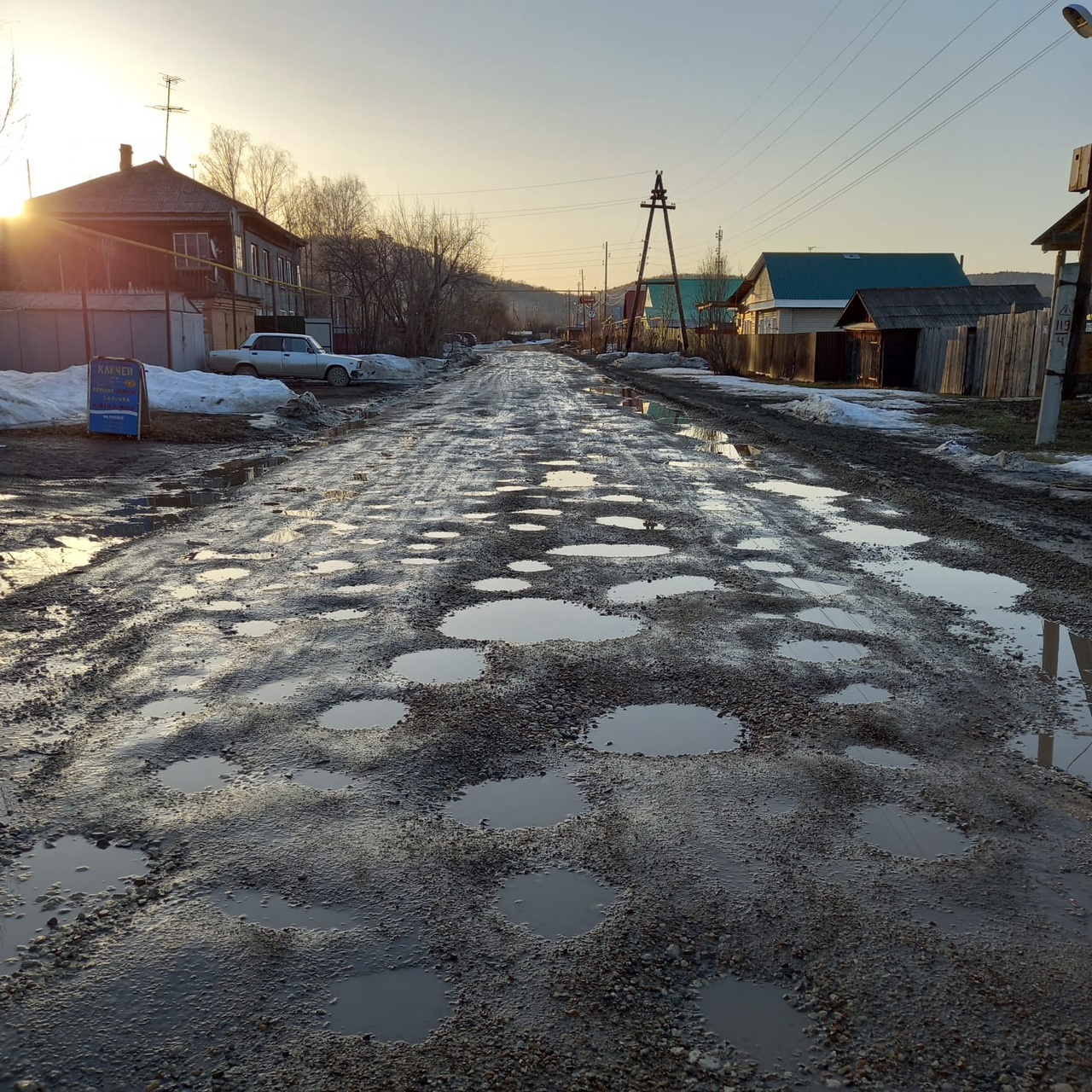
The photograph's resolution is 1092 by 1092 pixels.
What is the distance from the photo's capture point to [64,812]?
3.16 metres

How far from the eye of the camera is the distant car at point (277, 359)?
30.0 meters

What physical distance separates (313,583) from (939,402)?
20359 millimetres

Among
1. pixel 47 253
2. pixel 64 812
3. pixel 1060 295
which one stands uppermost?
pixel 47 253

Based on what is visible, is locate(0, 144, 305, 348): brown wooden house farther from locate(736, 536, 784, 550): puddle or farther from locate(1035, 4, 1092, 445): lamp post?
locate(736, 536, 784, 550): puddle

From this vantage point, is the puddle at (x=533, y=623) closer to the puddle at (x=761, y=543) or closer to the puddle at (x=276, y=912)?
the puddle at (x=761, y=543)

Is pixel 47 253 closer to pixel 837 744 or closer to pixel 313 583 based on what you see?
pixel 313 583

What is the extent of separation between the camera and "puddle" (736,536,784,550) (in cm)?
739

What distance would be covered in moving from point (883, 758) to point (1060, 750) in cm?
73

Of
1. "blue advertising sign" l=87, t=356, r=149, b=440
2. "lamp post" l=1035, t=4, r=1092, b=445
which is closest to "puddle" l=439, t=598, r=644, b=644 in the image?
"lamp post" l=1035, t=4, r=1092, b=445

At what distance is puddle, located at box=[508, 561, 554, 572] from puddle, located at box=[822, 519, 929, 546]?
253cm

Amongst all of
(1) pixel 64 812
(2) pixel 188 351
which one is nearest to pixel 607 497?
(1) pixel 64 812

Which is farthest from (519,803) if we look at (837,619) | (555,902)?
(837,619)

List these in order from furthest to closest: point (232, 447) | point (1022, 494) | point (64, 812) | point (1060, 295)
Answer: point (232, 447) < point (1060, 295) < point (1022, 494) < point (64, 812)

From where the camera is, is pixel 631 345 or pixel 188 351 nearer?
pixel 188 351
